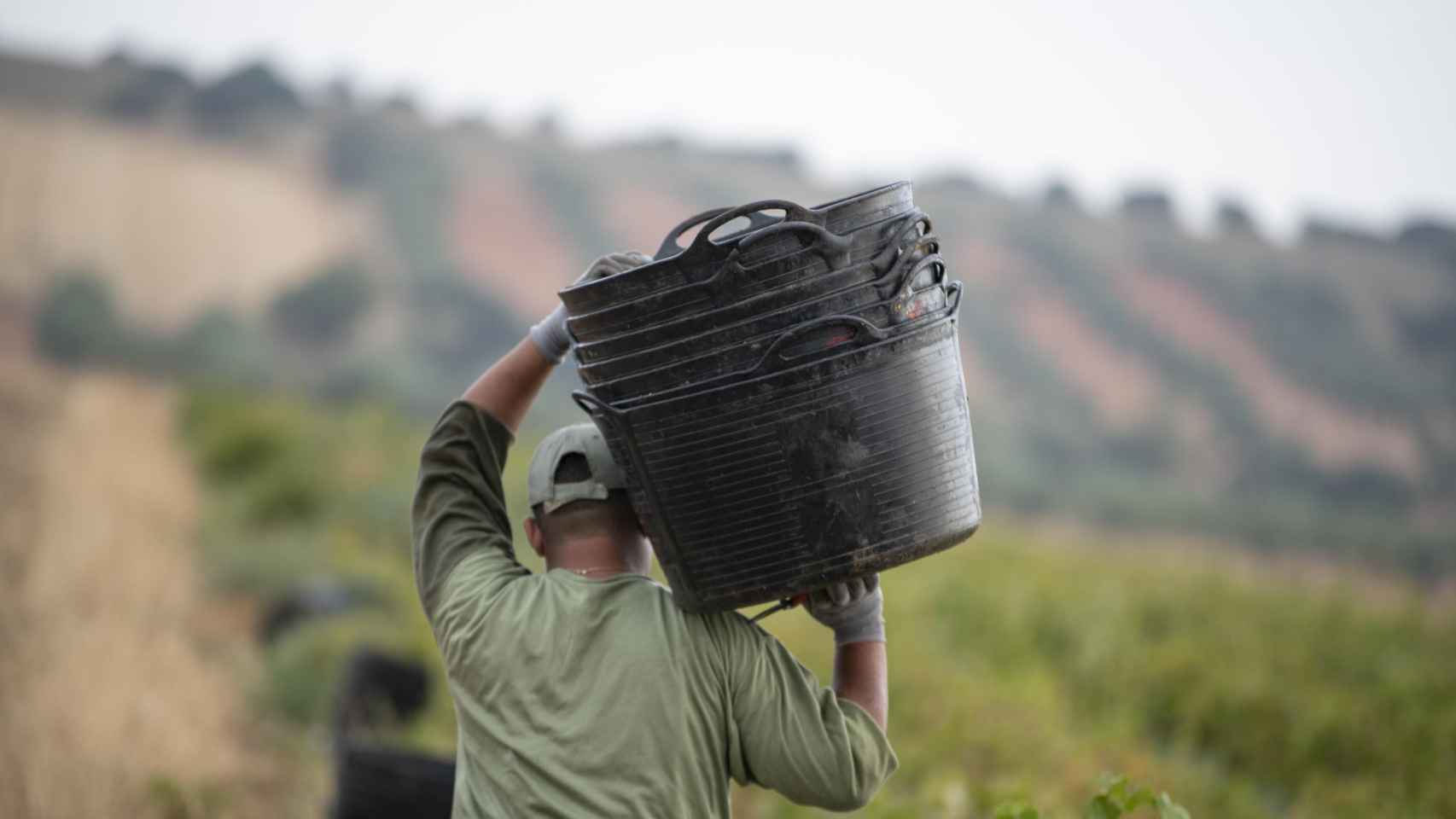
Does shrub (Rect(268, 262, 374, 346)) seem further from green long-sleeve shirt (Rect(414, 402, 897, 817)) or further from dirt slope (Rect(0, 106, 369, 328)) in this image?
green long-sleeve shirt (Rect(414, 402, 897, 817))

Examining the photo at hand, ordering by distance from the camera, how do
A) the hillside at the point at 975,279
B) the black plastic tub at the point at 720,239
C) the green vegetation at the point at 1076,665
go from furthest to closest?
the hillside at the point at 975,279 → the green vegetation at the point at 1076,665 → the black plastic tub at the point at 720,239

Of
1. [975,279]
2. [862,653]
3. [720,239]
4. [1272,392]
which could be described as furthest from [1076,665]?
[975,279]

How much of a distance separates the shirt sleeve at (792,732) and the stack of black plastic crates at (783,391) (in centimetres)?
13

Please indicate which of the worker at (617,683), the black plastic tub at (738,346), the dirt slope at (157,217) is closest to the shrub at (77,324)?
the dirt slope at (157,217)

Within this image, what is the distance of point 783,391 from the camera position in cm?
201

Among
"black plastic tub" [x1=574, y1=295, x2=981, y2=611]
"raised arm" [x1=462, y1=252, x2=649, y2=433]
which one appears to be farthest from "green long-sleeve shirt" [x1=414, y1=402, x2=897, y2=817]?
"raised arm" [x1=462, y1=252, x2=649, y2=433]

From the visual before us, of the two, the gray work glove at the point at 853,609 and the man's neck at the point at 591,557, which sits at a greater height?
the man's neck at the point at 591,557

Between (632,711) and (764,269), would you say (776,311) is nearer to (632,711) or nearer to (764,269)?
(764,269)

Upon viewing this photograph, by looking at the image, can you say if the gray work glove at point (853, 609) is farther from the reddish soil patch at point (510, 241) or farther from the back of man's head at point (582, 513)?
the reddish soil patch at point (510, 241)

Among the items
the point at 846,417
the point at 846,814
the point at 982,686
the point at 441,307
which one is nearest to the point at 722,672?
the point at 846,417

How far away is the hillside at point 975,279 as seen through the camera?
34.0 metres

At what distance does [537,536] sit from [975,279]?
4192 cm

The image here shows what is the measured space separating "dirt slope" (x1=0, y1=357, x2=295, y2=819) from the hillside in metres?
17.0

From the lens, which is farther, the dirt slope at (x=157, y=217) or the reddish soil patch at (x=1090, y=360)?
the reddish soil patch at (x=1090, y=360)
